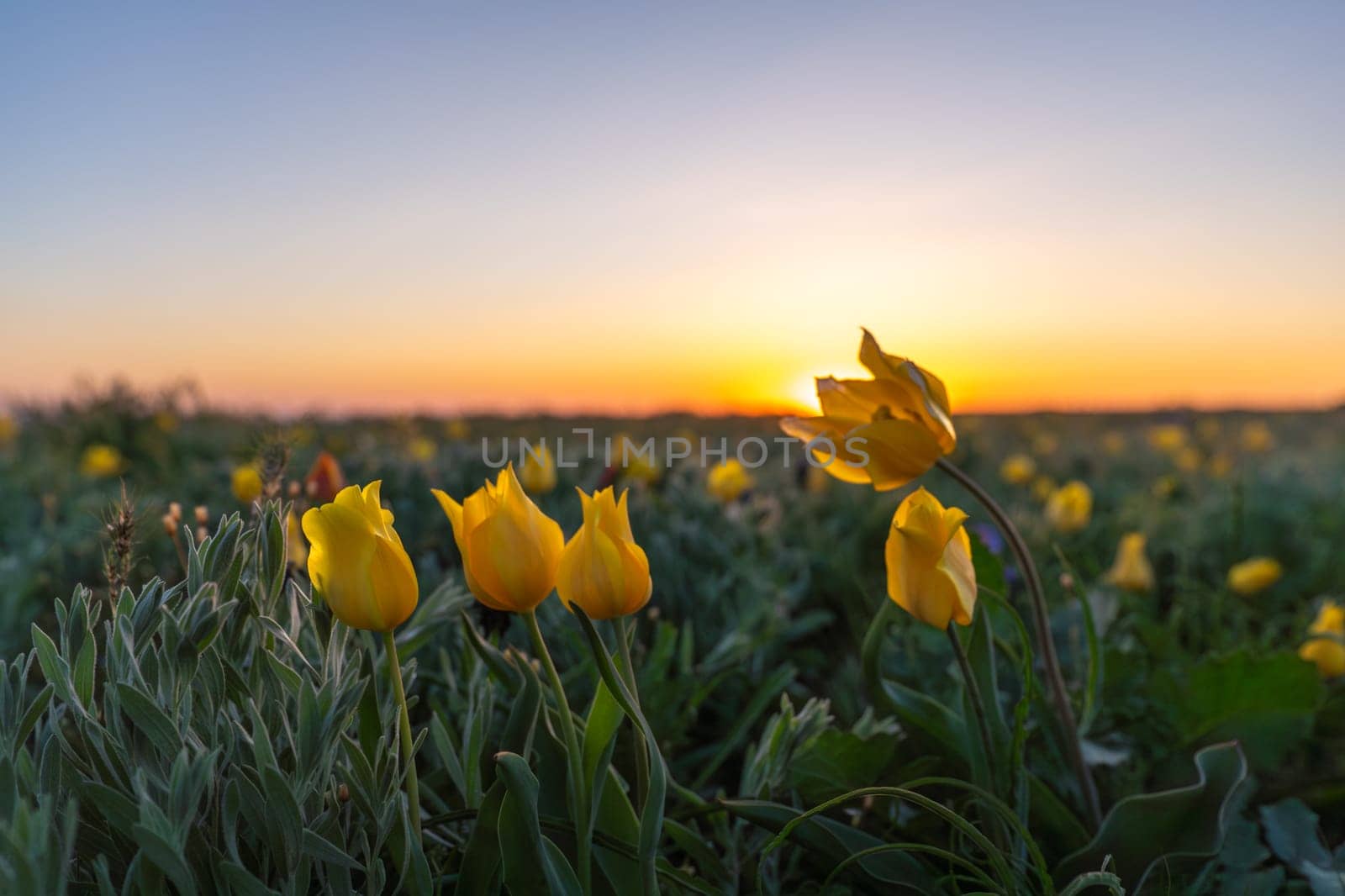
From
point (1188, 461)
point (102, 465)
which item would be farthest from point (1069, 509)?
point (102, 465)

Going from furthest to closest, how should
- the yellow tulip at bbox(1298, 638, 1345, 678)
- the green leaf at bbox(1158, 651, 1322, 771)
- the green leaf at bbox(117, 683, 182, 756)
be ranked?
the yellow tulip at bbox(1298, 638, 1345, 678) < the green leaf at bbox(1158, 651, 1322, 771) < the green leaf at bbox(117, 683, 182, 756)

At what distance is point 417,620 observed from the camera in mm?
1312

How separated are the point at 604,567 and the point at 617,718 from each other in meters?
0.17

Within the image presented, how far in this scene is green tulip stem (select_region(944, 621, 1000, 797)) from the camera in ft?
3.57

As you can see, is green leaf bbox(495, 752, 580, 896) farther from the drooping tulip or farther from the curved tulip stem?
the drooping tulip

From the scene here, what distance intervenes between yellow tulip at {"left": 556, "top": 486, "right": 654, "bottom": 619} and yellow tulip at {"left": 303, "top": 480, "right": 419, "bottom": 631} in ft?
0.47

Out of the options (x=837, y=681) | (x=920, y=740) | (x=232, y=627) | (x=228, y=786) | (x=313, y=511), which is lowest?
(x=837, y=681)

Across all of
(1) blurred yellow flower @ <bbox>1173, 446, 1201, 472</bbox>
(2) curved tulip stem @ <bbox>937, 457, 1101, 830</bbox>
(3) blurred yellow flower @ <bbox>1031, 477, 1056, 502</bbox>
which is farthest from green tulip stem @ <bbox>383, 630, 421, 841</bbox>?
(1) blurred yellow flower @ <bbox>1173, 446, 1201, 472</bbox>

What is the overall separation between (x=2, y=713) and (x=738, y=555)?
6.22ft

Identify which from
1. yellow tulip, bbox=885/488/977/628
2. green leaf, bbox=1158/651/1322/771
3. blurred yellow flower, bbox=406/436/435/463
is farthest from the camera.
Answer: blurred yellow flower, bbox=406/436/435/463

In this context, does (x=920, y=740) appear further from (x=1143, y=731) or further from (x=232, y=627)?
(x=232, y=627)

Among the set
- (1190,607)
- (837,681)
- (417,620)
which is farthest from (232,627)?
(1190,607)

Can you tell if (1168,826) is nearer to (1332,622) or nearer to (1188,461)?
(1332,622)

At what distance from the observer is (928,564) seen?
101cm
